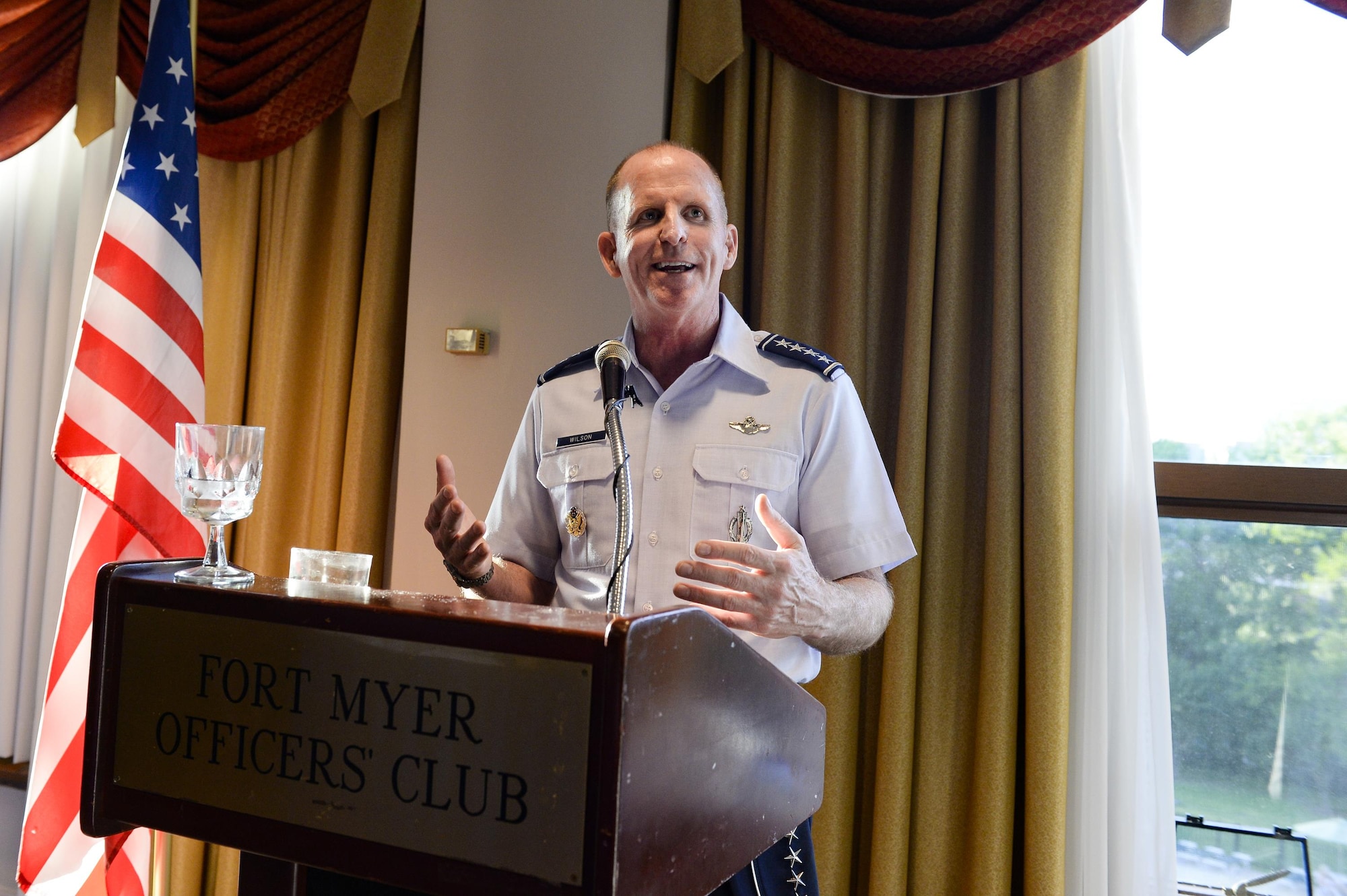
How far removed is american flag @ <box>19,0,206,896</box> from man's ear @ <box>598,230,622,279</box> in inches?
41.7

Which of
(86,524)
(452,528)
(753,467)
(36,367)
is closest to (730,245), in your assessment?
(753,467)

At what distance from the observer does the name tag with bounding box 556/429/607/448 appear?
1587 millimetres

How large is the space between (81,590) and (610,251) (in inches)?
56.8

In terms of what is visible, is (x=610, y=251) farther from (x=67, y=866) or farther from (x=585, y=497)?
(x=67, y=866)

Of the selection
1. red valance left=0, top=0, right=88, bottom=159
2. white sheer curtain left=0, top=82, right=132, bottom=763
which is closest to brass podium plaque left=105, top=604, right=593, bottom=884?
white sheer curtain left=0, top=82, right=132, bottom=763

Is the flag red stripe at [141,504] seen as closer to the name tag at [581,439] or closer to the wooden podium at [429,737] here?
the name tag at [581,439]

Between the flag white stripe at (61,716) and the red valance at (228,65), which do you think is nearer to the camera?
the flag white stripe at (61,716)

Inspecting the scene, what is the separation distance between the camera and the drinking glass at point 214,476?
2.69 ft

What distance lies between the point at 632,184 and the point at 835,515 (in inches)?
25.5

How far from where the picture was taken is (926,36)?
6.23 ft

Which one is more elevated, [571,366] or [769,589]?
[571,366]

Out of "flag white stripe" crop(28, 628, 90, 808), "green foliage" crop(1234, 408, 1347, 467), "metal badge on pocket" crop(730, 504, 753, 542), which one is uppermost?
"green foliage" crop(1234, 408, 1347, 467)

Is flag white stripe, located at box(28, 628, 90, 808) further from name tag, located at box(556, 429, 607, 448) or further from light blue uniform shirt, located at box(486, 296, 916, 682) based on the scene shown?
name tag, located at box(556, 429, 607, 448)

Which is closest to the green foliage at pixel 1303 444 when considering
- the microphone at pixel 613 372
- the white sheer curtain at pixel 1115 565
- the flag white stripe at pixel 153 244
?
the white sheer curtain at pixel 1115 565
